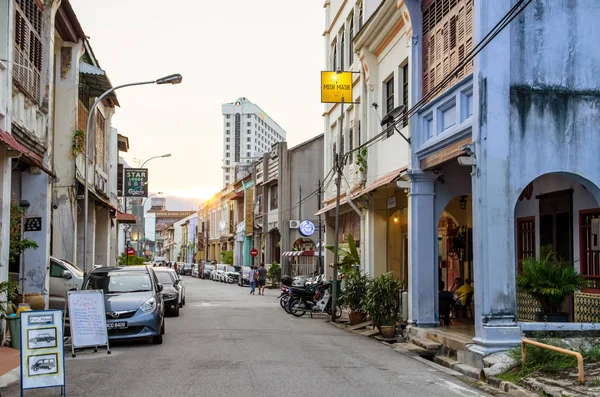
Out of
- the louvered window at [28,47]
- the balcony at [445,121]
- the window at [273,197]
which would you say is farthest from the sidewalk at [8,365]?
the window at [273,197]

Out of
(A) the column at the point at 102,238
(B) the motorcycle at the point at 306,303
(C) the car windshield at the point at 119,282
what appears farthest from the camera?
(A) the column at the point at 102,238

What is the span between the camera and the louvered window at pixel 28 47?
16.1 meters

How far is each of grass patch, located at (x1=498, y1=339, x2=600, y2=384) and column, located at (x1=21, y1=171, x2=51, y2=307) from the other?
1188 centimetres

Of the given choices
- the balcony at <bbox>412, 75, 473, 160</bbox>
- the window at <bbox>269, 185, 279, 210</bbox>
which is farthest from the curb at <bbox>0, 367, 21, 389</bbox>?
the window at <bbox>269, 185, 279, 210</bbox>

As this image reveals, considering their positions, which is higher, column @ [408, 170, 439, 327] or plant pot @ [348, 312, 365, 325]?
column @ [408, 170, 439, 327]

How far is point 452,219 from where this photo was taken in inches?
843

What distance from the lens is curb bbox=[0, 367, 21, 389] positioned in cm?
1080

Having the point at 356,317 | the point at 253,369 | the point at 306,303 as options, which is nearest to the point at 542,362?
the point at 253,369

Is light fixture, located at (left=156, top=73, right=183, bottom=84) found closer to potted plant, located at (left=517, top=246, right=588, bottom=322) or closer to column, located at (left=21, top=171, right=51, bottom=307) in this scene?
column, located at (left=21, top=171, right=51, bottom=307)

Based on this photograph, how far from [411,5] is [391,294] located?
713 centimetres

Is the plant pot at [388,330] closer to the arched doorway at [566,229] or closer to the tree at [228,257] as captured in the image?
the arched doorway at [566,229]

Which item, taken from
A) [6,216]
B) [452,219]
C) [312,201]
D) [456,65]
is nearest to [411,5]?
[456,65]

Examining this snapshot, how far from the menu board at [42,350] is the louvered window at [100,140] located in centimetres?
2330

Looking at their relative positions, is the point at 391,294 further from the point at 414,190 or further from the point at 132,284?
the point at 132,284
